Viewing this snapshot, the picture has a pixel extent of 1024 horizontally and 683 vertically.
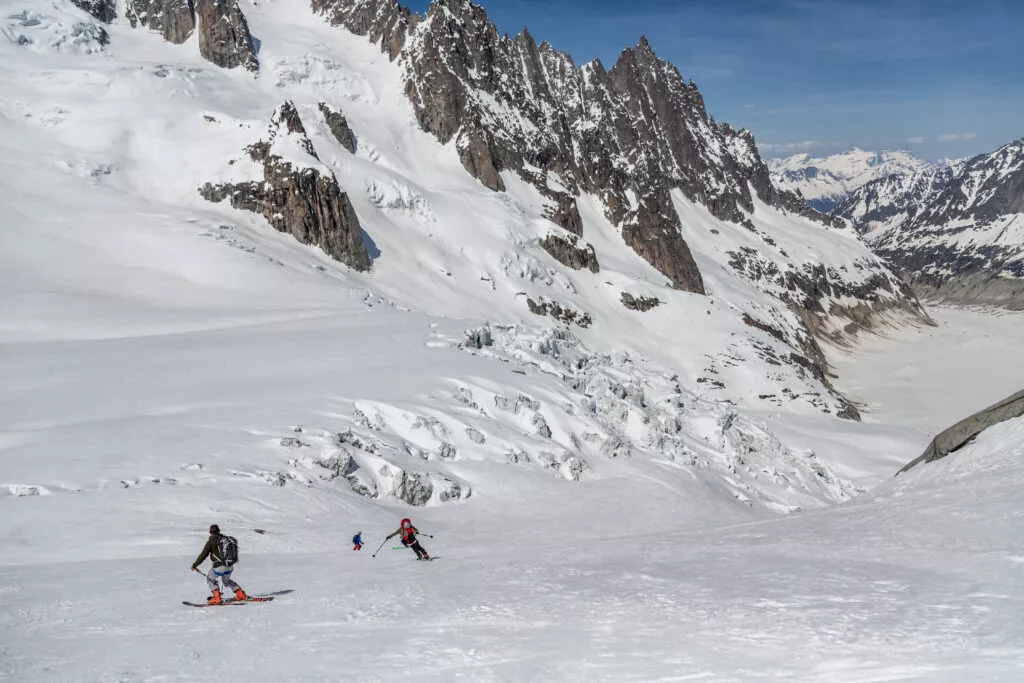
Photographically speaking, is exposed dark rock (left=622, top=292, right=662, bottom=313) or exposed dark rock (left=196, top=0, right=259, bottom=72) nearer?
exposed dark rock (left=622, top=292, right=662, bottom=313)

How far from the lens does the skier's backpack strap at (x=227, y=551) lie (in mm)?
15125

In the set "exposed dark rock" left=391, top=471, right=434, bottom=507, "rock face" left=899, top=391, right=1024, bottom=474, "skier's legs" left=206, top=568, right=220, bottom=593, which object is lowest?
"exposed dark rock" left=391, top=471, right=434, bottom=507

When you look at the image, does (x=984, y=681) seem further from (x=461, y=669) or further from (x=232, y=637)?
(x=232, y=637)

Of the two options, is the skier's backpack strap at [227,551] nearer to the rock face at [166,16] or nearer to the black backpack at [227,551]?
the black backpack at [227,551]

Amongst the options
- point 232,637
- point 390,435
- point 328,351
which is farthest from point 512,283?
point 232,637

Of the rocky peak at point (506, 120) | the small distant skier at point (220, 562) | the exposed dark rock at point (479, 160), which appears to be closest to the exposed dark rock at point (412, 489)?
the small distant skier at point (220, 562)

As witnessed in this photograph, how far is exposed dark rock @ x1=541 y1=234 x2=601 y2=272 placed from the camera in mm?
104562

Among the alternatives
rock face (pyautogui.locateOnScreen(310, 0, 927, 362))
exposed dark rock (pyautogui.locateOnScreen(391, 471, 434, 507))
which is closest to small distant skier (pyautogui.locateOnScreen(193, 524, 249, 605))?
exposed dark rock (pyautogui.locateOnScreen(391, 471, 434, 507))

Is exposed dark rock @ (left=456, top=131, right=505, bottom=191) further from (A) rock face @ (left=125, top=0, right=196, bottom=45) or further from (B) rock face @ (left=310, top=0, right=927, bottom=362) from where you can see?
(A) rock face @ (left=125, top=0, right=196, bottom=45)

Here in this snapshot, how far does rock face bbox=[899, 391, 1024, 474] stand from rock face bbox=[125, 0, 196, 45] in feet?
414

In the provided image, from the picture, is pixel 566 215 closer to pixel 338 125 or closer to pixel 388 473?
pixel 338 125

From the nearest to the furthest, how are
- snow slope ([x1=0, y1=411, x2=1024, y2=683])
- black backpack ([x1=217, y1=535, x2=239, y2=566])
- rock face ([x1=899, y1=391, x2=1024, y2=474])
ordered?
snow slope ([x1=0, y1=411, x2=1024, y2=683]), black backpack ([x1=217, y1=535, x2=239, y2=566]), rock face ([x1=899, y1=391, x2=1024, y2=474])

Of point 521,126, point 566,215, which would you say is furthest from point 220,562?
point 521,126

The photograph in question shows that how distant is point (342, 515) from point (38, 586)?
1125 cm
